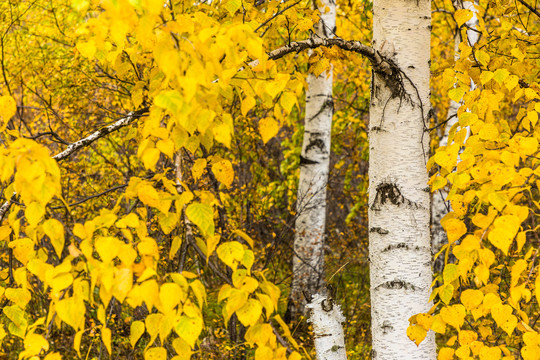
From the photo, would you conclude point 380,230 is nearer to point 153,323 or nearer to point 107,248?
point 153,323

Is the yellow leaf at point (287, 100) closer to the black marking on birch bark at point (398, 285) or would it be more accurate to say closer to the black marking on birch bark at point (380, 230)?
the black marking on birch bark at point (380, 230)

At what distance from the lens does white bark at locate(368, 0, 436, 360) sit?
2.21m

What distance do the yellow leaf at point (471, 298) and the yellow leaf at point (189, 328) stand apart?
888 mm

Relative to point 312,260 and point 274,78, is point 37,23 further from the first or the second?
point 274,78

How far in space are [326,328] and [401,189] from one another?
0.78 m

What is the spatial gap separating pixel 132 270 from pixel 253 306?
317 mm

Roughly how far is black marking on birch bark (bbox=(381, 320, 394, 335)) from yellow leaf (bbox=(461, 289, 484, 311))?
580 mm


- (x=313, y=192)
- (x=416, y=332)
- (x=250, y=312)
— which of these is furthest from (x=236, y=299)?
(x=313, y=192)

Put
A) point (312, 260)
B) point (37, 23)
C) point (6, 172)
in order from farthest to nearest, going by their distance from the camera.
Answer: point (37, 23)
point (312, 260)
point (6, 172)

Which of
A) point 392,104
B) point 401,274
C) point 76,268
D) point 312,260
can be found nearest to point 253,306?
point 76,268

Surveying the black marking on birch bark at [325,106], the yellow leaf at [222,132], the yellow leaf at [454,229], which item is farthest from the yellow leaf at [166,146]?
the black marking on birch bark at [325,106]

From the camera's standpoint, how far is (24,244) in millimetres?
1542

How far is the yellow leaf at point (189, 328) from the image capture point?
1232 mm

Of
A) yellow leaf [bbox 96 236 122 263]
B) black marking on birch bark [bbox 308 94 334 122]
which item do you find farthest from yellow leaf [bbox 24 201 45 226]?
black marking on birch bark [bbox 308 94 334 122]
